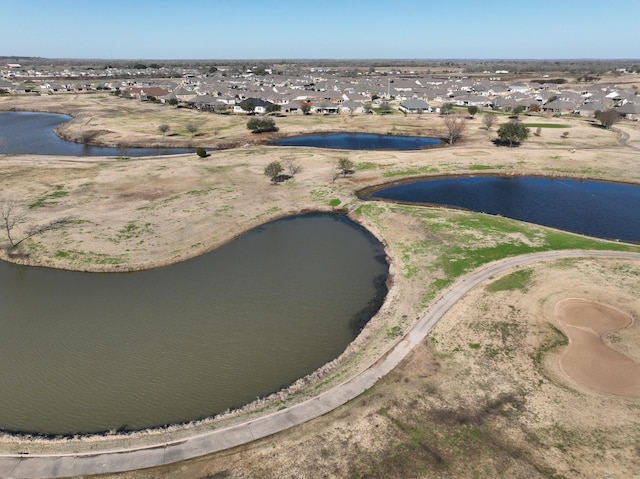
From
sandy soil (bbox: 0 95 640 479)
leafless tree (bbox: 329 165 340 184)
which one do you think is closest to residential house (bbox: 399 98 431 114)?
sandy soil (bbox: 0 95 640 479)

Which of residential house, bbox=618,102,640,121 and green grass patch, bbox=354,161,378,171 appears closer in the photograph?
green grass patch, bbox=354,161,378,171

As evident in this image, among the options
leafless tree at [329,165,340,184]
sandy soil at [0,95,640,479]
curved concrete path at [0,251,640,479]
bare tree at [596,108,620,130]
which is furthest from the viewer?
bare tree at [596,108,620,130]

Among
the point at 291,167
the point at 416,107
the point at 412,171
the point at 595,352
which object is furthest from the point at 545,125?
the point at 595,352

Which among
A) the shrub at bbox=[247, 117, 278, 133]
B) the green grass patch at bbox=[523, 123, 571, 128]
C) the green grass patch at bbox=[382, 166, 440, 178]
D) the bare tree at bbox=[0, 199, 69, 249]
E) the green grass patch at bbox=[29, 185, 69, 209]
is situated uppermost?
the shrub at bbox=[247, 117, 278, 133]

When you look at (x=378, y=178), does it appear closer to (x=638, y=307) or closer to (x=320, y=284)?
(x=320, y=284)

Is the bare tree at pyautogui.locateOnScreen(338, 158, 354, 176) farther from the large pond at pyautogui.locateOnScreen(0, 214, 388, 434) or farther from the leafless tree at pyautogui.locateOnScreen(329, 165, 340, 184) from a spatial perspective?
the large pond at pyautogui.locateOnScreen(0, 214, 388, 434)

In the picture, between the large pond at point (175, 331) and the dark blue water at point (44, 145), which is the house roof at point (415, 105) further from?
the large pond at point (175, 331)
